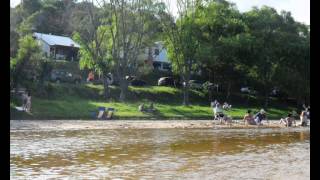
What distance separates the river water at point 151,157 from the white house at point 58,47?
47180mm

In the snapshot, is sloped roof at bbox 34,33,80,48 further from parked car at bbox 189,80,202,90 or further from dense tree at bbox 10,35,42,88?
dense tree at bbox 10,35,42,88

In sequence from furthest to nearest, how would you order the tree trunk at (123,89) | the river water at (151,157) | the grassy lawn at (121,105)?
1. the tree trunk at (123,89)
2. the grassy lawn at (121,105)
3. the river water at (151,157)

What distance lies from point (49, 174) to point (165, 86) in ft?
169

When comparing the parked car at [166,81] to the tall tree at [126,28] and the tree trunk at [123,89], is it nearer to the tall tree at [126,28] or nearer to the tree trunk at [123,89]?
the tall tree at [126,28]

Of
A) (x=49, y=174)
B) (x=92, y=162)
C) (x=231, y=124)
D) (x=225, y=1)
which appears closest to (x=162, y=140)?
(x=92, y=162)

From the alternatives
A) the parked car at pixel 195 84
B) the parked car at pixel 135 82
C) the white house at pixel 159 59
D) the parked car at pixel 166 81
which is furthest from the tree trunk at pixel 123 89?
the white house at pixel 159 59

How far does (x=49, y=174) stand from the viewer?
1379cm

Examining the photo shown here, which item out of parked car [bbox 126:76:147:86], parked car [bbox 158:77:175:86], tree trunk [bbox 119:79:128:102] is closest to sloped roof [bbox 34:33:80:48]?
parked car [bbox 126:76:147:86]

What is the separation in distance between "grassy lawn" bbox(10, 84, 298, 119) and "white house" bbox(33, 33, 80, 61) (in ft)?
64.9

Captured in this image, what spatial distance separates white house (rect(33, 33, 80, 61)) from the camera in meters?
72.9

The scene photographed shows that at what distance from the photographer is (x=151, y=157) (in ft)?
58.9

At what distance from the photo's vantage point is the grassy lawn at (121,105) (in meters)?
39.1
